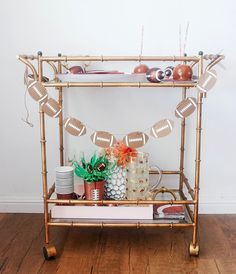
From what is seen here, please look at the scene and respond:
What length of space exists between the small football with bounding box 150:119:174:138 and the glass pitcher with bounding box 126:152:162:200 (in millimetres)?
166

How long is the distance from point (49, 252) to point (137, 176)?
18.1 inches

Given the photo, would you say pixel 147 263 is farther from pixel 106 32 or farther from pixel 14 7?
pixel 14 7

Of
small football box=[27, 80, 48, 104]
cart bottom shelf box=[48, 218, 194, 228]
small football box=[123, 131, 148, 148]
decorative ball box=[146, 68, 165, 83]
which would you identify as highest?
decorative ball box=[146, 68, 165, 83]

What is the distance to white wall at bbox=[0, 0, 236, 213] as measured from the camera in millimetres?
1812

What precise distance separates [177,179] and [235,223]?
34 centimetres

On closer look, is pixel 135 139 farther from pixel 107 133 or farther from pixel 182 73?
pixel 182 73

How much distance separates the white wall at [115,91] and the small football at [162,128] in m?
0.43

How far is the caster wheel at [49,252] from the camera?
1529mm

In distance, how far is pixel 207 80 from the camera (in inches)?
54.2

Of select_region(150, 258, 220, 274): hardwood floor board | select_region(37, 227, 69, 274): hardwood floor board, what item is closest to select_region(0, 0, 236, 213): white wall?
select_region(37, 227, 69, 274): hardwood floor board

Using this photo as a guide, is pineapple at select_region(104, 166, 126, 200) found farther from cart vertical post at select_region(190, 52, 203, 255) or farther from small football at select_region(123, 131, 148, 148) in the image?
cart vertical post at select_region(190, 52, 203, 255)

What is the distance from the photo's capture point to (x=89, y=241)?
5.55ft

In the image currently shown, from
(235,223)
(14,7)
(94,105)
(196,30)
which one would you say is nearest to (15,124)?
(94,105)

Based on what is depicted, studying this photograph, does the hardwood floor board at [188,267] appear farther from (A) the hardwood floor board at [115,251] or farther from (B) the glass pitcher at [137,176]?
(B) the glass pitcher at [137,176]
